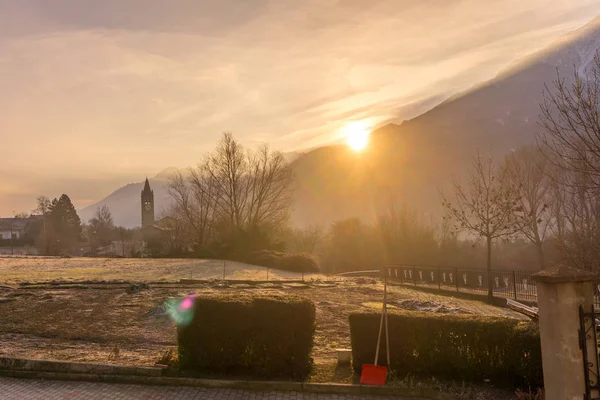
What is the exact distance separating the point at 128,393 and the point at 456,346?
17.6ft

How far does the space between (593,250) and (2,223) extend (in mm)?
120219

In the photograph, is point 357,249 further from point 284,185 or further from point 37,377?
point 37,377

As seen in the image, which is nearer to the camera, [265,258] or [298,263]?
[298,263]

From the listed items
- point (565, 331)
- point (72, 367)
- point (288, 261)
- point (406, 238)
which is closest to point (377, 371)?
point (565, 331)

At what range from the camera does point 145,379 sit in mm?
7668

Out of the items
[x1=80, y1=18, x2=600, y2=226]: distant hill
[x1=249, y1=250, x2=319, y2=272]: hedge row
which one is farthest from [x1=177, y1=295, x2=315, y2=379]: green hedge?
[x1=80, y1=18, x2=600, y2=226]: distant hill

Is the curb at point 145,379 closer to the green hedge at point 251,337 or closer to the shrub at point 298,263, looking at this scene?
the green hedge at point 251,337

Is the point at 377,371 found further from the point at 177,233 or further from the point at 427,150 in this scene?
the point at 427,150

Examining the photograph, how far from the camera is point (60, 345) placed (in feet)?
33.5

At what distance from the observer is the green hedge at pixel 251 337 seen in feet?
25.4

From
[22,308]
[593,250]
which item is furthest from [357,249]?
[22,308]

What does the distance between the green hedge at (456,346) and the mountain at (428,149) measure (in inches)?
3018

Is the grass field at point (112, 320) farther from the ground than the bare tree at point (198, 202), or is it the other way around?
the bare tree at point (198, 202)

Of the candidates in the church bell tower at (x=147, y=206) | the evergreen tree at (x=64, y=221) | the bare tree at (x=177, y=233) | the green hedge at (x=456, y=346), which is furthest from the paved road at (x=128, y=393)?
the church bell tower at (x=147, y=206)
